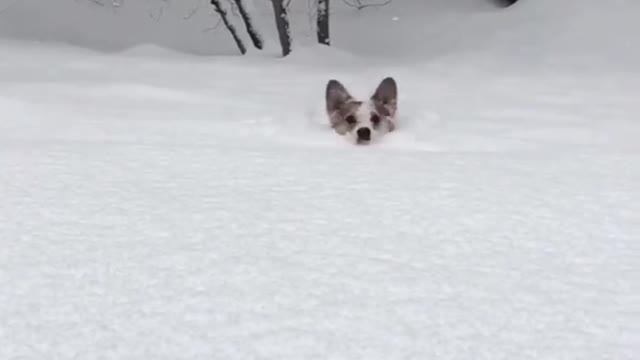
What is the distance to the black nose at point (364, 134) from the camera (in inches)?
201

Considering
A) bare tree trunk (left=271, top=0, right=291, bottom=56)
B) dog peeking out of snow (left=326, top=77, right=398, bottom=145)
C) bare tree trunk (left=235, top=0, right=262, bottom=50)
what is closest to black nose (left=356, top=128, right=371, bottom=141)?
dog peeking out of snow (left=326, top=77, right=398, bottom=145)

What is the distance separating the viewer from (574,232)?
2.77 metres

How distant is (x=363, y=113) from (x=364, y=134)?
1.18 feet

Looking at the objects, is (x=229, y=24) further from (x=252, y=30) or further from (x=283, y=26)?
(x=283, y=26)

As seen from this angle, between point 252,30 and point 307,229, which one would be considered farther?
point 252,30

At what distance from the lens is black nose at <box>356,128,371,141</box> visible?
5.12 m

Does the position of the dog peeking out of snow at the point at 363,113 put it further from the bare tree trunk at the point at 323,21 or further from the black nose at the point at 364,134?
the bare tree trunk at the point at 323,21

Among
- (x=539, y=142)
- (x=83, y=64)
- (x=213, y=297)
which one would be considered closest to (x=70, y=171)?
(x=213, y=297)

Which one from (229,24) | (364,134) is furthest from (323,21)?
(364,134)

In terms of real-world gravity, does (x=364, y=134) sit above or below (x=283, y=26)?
below

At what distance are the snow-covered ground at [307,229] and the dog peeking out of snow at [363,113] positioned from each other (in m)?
0.12

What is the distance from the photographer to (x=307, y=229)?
2.72 meters

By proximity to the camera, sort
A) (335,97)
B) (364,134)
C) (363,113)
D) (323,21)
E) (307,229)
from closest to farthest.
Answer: (307,229)
(364,134)
(363,113)
(335,97)
(323,21)

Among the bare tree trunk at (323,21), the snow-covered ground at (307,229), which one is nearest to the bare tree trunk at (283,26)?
the bare tree trunk at (323,21)
